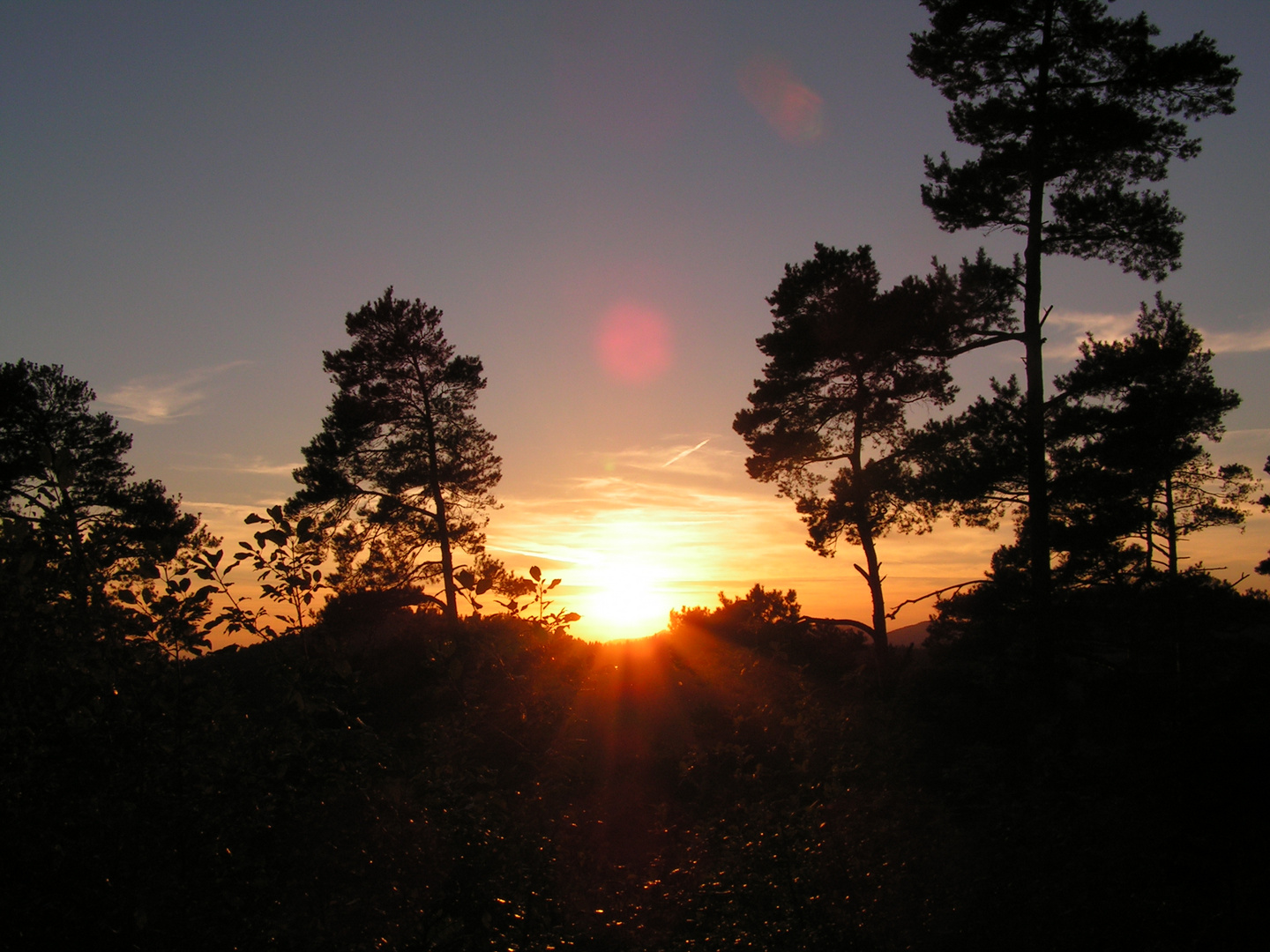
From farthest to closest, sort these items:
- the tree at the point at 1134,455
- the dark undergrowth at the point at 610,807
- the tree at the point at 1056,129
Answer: the tree at the point at 1134,455, the tree at the point at 1056,129, the dark undergrowth at the point at 610,807

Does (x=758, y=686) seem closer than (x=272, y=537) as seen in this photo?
No

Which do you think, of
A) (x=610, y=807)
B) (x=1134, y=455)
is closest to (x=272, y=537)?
(x=610, y=807)

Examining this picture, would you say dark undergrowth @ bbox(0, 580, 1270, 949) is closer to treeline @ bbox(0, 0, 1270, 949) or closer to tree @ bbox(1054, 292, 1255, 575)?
treeline @ bbox(0, 0, 1270, 949)

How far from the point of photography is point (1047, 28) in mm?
12180

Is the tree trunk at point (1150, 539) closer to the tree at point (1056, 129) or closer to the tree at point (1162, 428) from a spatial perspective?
the tree at point (1162, 428)

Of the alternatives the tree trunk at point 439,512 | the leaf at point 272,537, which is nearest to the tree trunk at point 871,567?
the tree trunk at point 439,512

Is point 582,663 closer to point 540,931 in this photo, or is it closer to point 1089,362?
point 540,931

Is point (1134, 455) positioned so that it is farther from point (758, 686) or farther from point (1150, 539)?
point (758, 686)

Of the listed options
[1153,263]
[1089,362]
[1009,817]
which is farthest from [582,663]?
[1089,362]

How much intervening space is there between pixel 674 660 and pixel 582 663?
1154 centimetres

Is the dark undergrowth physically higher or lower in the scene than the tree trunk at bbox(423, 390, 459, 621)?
lower

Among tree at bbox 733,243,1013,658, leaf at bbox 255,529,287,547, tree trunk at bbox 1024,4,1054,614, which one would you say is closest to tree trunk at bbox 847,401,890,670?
tree at bbox 733,243,1013,658

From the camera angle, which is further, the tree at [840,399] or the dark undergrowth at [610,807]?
the tree at [840,399]

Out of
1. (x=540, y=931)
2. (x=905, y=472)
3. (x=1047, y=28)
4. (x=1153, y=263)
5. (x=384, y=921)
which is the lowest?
(x=540, y=931)
